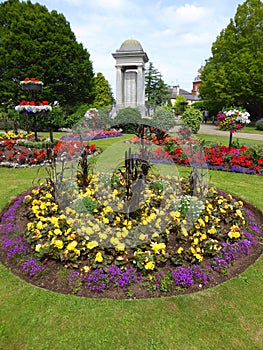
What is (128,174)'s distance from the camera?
388 centimetres

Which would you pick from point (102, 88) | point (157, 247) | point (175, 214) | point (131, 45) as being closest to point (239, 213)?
point (175, 214)

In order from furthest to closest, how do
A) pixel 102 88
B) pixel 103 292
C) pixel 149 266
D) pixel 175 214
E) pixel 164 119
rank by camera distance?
pixel 102 88 < pixel 164 119 < pixel 175 214 < pixel 149 266 < pixel 103 292

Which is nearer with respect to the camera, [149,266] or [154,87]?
[149,266]

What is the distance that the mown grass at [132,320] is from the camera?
7.16ft

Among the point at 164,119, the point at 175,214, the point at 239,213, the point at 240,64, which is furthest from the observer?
the point at 240,64

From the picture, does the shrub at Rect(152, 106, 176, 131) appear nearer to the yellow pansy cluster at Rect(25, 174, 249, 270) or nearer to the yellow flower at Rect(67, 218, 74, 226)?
the yellow pansy cluster at Rect(25, 174, 249, 270)

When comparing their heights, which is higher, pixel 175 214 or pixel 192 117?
pixel 192 117

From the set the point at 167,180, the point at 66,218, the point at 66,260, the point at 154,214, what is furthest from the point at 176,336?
the point at 167,180

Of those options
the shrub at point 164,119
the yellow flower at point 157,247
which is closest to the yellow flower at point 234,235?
the yellow flower at point 157,247

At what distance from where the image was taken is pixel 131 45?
22.8m

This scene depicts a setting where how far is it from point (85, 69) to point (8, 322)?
86.7 ft

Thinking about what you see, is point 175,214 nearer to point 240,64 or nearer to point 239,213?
point 239,213

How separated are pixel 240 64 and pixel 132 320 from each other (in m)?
27.9

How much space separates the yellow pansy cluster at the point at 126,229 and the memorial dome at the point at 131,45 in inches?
849
